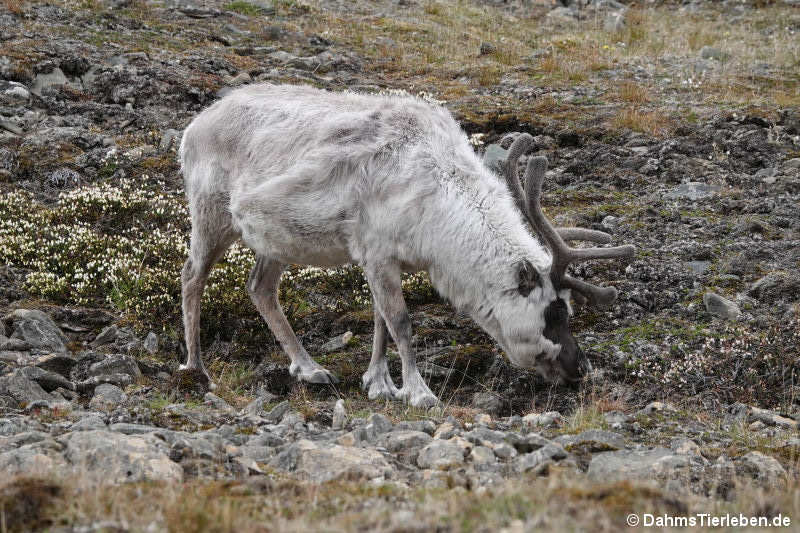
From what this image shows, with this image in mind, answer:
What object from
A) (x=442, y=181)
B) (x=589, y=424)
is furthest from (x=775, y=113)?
(x=589, y=424)

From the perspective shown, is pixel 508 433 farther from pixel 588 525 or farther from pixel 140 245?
pixel 140 245

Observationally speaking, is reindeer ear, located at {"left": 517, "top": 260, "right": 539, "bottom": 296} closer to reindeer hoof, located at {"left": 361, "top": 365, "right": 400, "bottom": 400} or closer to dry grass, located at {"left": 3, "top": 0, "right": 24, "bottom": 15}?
reindeer hoof, located at {"left": 361, "top": 365, "right": 400, "bottom": 400}

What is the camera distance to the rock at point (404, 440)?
17.0 ft

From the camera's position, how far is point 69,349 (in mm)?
8133

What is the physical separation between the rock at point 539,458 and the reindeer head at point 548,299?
1.98m

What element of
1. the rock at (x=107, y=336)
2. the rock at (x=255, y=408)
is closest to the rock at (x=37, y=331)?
the rock at (x=107, y=336)

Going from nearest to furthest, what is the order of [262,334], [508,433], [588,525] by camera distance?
[588,525]
[508,433]
[262,334]

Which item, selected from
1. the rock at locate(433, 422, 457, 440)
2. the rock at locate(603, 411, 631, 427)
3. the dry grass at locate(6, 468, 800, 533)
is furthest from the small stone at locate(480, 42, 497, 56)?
the dry grass at locate(6, 468, 800, 533)

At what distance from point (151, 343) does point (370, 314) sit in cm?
225

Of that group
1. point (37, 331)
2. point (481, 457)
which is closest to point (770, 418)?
point (481, 457)

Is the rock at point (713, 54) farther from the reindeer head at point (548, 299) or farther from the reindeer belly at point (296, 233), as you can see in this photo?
the reindeer belly at point (296, 233)

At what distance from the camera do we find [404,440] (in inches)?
206

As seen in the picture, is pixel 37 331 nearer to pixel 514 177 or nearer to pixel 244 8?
pixel 514 177

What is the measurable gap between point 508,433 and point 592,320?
11.2ft
